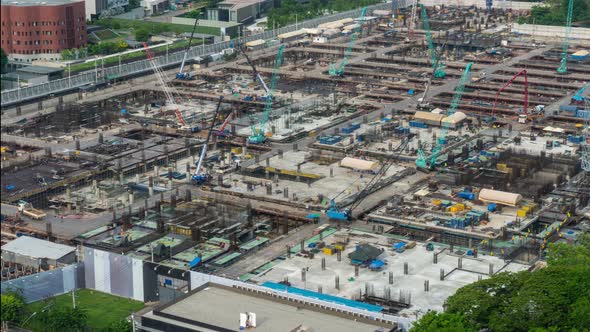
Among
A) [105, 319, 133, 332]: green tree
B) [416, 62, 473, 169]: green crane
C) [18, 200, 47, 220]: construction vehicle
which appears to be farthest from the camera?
[416, 62, 473, 169]: green crane

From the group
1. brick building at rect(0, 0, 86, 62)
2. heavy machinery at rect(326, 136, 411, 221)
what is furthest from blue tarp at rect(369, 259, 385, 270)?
brick building at rect(0, 0, 86, 62)

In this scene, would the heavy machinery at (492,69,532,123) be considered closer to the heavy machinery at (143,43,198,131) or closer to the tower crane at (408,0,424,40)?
the heavy machinery at (143,43,198,131)

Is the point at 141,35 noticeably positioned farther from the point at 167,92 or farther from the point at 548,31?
the point at 548,31

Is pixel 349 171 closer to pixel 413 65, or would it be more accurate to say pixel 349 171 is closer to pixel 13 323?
pixel 13 323

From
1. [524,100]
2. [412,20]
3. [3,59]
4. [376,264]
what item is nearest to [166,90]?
[3,59]

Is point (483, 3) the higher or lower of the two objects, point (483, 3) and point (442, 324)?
the higher

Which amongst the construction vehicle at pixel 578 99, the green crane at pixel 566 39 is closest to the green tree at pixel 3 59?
the construction vehicle at pixel 578 99

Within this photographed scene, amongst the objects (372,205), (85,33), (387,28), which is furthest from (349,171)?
(387,28)
